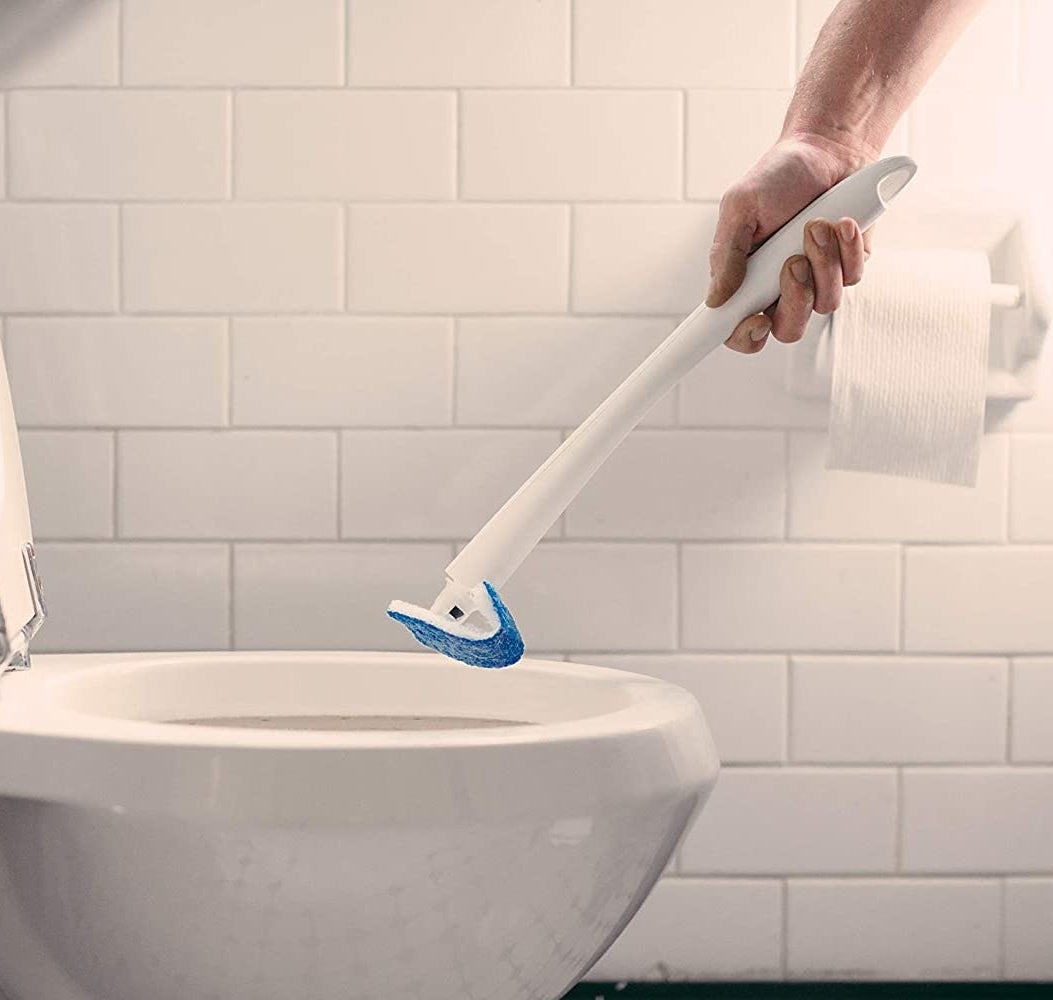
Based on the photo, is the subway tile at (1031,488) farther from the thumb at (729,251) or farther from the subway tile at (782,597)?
the thumb at (729,251)

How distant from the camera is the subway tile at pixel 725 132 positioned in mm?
1281

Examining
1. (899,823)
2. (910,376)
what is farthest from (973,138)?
(899,823)

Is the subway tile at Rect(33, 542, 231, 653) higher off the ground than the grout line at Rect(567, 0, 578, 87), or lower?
lower

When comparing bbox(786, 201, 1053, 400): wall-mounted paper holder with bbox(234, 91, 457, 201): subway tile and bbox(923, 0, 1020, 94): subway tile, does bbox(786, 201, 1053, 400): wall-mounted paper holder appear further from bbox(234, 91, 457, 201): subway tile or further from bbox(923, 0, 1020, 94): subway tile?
bbox(234, 91, 457, 201): subway tile

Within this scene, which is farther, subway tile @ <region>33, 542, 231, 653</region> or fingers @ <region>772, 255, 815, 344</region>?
subway tile @ <region>33, 542, 231, 653</region>

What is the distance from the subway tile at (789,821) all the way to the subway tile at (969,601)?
Result: 0.46ft

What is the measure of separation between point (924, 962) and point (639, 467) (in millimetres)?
521

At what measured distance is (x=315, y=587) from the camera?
128cm

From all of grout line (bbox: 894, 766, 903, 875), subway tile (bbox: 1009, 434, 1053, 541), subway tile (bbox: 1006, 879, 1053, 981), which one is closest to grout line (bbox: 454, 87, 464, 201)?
subway tile (bbox: 1009, 434, 1053, 541)

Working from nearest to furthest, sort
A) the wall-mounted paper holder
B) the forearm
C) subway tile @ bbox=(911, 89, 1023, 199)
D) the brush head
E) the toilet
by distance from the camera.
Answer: the toilet → the brush head → the forearm → the wall-mounted paper holder → subway tile @ bbox=(911, 89, 1023, 199)

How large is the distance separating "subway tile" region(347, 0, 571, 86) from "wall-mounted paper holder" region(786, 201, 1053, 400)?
1.11ft

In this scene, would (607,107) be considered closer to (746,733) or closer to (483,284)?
(483,284)

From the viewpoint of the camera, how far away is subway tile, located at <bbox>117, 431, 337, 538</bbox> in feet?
4.19

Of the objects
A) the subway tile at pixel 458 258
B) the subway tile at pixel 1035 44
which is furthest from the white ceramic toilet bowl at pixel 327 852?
the subway tile at pixel 1035 44
